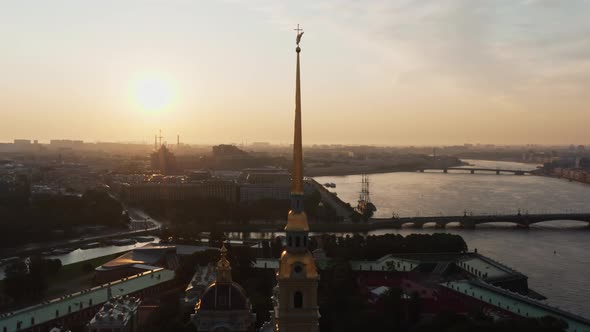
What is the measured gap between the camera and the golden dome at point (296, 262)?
27.1 feet

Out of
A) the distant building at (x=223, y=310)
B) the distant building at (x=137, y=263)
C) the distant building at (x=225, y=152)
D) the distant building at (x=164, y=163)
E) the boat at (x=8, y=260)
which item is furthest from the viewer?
the distant building at (x=225, y=152)

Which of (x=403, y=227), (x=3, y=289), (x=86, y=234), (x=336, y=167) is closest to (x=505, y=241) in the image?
(x=403, y=227)

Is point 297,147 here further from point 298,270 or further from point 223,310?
point 223,310

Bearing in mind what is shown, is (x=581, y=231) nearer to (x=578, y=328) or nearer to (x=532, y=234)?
(x=532, y=234)

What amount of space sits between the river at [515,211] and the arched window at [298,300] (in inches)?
541

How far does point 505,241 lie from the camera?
1309 inches

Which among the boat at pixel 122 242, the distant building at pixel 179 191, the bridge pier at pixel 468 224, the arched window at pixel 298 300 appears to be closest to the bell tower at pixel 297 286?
the arched window at pixel 298 300

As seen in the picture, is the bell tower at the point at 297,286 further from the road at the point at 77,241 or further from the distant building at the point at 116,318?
the road at the point at 77,241

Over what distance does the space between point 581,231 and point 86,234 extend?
2799 centimetres

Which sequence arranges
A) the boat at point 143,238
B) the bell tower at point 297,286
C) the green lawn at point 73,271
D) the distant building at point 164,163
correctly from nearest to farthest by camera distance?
the bell tower at point 297,286
the green lawn at point 73,271
the boat at point 143,238
the distant building at point 164,163

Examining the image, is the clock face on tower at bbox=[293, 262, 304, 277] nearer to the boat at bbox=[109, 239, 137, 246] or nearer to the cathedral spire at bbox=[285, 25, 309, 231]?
the cathedral spire at bbox=[285, 25, 309, 231]

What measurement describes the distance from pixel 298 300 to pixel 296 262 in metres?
0.51

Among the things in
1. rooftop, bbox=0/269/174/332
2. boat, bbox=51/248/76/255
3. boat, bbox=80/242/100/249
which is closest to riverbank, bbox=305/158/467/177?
boat, bbox=80/242/100/249

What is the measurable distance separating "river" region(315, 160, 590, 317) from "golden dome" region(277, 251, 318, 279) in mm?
13786
